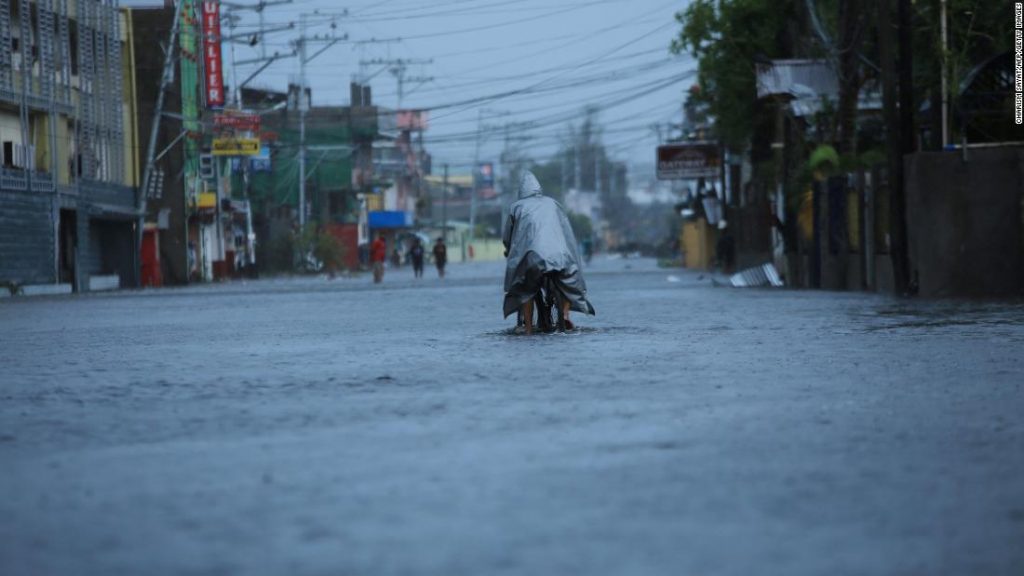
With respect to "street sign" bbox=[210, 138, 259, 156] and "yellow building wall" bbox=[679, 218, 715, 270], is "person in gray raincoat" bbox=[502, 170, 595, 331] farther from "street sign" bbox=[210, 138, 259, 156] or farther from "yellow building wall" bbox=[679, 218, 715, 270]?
"yellow building wall" bbox=[679, 218, 715, 270]

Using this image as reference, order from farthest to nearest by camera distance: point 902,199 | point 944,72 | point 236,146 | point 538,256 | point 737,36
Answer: point 236,146, point 737,36, point 902,199, point 944,72, point 538,256

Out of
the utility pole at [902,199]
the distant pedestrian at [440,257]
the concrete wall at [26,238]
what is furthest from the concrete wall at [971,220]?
the distant pedestrian at [440,257]

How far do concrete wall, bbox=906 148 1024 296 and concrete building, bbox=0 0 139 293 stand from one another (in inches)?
1170

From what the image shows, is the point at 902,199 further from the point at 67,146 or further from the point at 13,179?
the point at 67,146

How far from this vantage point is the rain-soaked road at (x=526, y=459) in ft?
18.2

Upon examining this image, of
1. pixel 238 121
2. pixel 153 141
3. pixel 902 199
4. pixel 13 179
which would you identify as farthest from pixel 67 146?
pixel 902 199

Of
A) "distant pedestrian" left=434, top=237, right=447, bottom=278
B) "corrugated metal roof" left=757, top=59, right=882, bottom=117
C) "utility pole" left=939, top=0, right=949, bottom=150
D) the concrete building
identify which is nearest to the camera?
"utility pole" left=939, top=0, right=949, bottom=150

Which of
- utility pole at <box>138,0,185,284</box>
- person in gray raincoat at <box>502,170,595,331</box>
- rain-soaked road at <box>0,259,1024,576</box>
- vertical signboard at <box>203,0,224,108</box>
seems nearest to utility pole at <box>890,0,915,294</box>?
person in gray raincoat at <box>502,170,595,331</box>

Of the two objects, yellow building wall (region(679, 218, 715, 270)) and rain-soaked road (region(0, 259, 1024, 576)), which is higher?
yellow building wall (region(679, 218, 715, 270))

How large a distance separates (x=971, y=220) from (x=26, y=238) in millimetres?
32279

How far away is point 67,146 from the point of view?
56.6 meters

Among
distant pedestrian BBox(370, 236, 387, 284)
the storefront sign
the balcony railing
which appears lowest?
distant pedestrian BBox(370, 236, 387, 284)

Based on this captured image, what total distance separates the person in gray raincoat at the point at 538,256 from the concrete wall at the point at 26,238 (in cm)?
3501

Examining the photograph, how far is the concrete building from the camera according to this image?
5169 cm
